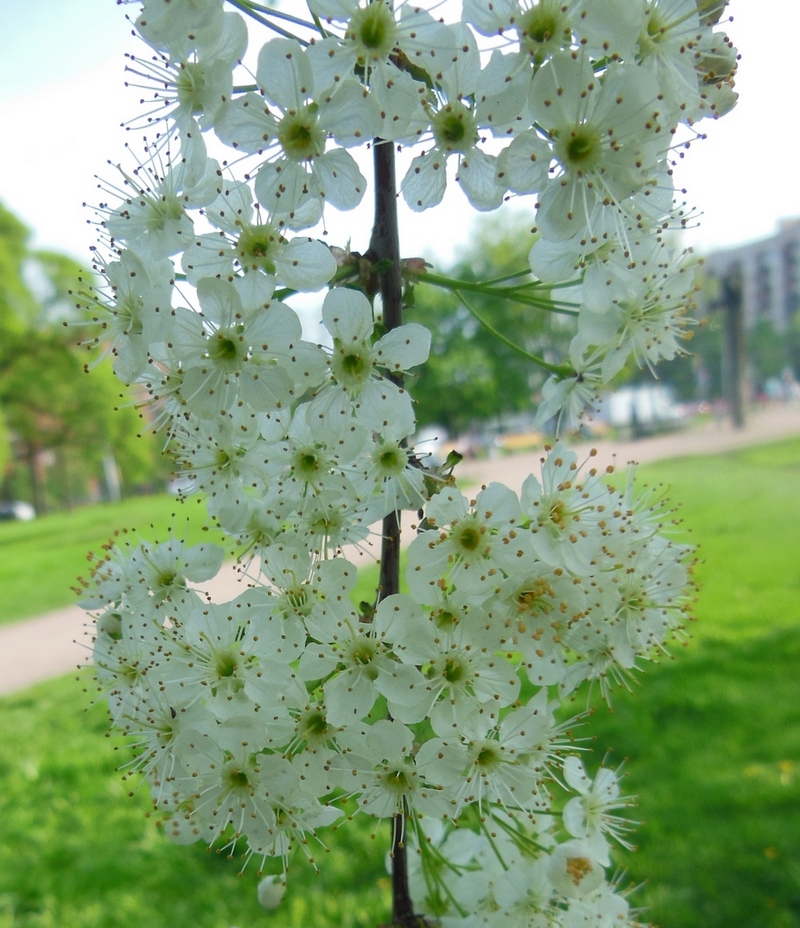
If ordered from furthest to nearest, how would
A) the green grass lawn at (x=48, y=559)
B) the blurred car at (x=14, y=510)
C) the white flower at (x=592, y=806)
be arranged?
1. the blurred car at (x=14, y=510)
2. the green grass lawn at (x=48, y=559)
3. the white flower at (x=592, y=806)

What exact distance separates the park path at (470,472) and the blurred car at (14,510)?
9.68 metres

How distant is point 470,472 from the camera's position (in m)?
2.74

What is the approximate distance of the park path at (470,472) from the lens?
5234mm

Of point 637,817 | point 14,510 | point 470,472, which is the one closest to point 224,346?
point 470,472

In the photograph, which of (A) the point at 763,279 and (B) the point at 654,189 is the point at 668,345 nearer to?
(B) the point at 654,189

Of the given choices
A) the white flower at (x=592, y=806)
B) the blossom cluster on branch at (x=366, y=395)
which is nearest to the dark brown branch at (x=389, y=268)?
the blossom cluster on branch at (x=366, y=395)

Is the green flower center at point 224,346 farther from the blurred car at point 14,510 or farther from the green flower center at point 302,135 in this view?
the blurred car at point 14,510

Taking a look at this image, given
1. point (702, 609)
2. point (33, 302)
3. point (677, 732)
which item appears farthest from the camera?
point (33, 302)

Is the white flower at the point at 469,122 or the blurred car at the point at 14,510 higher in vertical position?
the white flower at the point at 469,122

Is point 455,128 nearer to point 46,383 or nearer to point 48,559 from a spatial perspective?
point 48,559

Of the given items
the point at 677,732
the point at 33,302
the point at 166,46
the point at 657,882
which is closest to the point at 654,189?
the point at 166,46

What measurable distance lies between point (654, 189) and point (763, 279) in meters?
9.31

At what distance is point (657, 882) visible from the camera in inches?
104

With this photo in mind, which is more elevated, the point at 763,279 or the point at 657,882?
the point at 763,279
